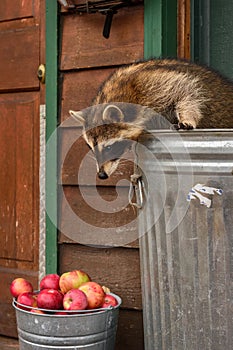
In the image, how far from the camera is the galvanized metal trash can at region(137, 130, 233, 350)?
2227 mm

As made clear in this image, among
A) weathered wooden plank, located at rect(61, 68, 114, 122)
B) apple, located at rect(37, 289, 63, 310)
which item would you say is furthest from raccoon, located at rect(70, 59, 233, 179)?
apple, located at rect(37, 289, 63, 310)

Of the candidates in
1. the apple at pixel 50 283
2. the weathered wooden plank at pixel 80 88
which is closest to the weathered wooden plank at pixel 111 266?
the apple at pixel 50 283

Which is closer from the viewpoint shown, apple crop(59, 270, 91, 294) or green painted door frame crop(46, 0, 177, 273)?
apple crop(59, 270, 91, 294)

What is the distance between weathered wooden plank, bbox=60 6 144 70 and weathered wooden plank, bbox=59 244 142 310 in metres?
0.93

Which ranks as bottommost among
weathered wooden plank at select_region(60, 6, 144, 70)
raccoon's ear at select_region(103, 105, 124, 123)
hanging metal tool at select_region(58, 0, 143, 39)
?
raccoon's ear at select_region(103, 105, 124, 123)

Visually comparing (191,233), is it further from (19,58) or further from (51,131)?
(19,58)

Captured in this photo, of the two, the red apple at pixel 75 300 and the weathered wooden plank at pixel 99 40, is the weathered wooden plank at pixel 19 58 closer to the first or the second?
the weathered wooden plank at pixel 99 40

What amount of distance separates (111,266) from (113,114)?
2.87 ft

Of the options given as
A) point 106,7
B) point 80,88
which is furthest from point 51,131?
point 106,7

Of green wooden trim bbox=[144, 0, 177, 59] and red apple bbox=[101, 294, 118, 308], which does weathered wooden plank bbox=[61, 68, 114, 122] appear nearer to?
green wooden trim bbox=[144, 0, 177, 59]

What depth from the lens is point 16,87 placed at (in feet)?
12.3

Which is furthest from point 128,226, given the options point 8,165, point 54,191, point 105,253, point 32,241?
point 8,165

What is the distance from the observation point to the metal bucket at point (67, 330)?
8.55 ft

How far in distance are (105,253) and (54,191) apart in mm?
433
